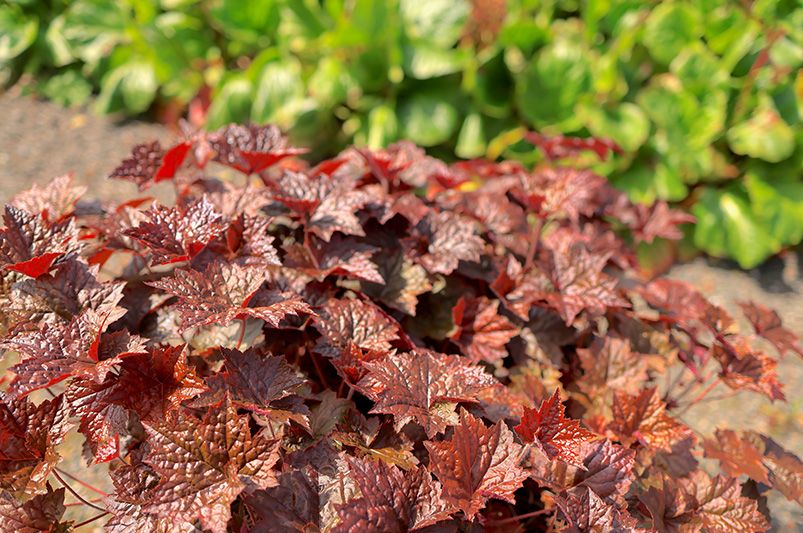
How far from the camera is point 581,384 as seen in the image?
4.98 feet

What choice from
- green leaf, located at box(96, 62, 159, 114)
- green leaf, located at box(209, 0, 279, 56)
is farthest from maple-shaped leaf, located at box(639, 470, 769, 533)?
green leaf, located at box(96, 62, 159, 114)

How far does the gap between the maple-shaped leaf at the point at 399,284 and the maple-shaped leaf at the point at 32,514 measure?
747 mm

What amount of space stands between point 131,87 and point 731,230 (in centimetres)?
389

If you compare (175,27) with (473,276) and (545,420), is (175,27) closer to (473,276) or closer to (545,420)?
(473,276)

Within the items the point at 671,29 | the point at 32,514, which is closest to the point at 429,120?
the point at 671,29

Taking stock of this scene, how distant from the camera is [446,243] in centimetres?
155

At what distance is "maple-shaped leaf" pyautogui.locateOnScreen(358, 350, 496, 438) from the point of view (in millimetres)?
1086

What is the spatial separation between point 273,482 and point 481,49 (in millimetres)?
3485

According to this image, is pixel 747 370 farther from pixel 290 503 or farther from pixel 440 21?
pixel 440 21

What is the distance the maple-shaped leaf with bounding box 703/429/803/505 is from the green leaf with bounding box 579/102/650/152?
2379 millimetres

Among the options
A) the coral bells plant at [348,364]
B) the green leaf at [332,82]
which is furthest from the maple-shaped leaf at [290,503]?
the green leaf at [332,82]

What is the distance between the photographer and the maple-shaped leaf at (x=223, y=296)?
1079mm

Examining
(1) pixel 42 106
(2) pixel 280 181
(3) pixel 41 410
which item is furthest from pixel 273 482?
(1) pixel 42 106

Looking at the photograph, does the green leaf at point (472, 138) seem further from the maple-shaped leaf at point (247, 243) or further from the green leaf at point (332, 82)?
the maple-shaped leaf at point (247, 243)
